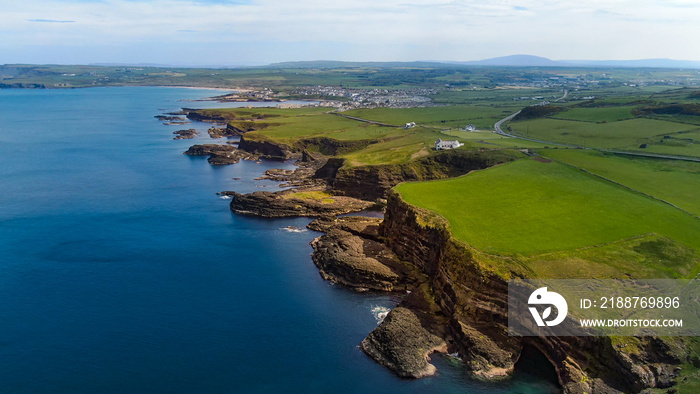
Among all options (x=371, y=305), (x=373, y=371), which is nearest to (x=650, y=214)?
(x=371, y=305)

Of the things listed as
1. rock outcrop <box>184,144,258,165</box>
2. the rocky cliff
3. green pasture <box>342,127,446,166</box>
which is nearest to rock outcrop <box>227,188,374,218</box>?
the rocky cliff

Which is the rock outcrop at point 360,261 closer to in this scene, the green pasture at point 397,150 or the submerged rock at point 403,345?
the submerged rock at point 403,345

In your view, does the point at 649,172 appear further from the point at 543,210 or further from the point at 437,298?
the point at 437,298


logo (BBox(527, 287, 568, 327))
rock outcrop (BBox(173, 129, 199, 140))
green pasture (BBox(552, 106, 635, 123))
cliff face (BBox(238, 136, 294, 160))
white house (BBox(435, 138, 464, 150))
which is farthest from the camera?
rock outcrop (BBox(173, 129, 199, 140))

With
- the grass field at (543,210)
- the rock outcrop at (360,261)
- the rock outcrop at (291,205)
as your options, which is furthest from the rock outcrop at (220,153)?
the grass field at (543,210)

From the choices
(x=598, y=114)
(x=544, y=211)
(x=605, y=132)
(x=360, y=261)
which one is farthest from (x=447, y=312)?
(x=598, y=114)

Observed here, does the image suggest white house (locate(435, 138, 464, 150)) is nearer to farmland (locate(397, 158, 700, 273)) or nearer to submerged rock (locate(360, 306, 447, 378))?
farmland (locate(397, 158, 700, 273))

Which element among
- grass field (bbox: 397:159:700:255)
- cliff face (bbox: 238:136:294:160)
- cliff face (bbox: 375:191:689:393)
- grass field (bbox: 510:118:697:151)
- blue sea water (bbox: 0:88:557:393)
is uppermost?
grass field (bbox: 510:118:697:151)
